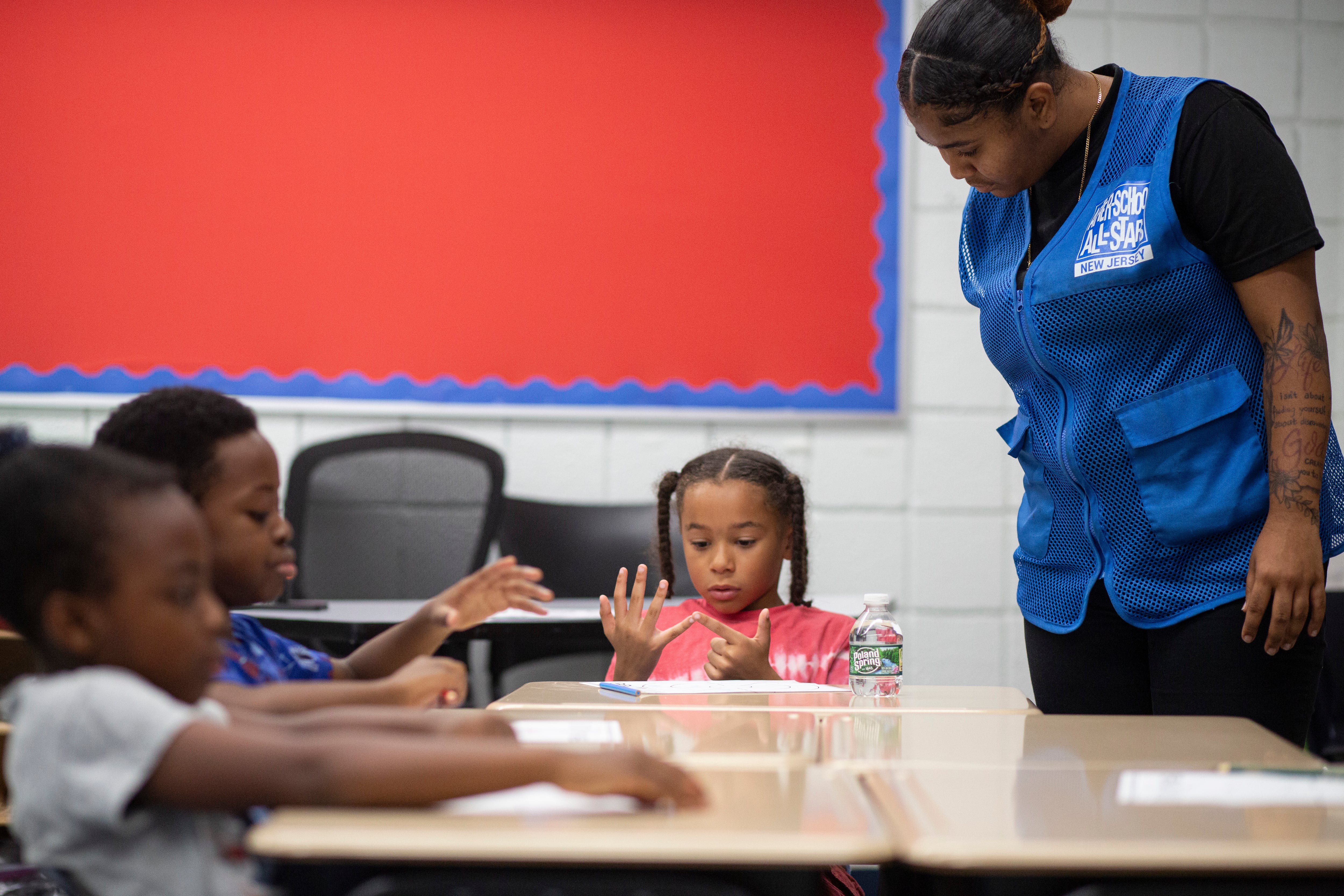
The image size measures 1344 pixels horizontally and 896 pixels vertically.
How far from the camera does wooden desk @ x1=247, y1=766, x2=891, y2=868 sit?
73 cm

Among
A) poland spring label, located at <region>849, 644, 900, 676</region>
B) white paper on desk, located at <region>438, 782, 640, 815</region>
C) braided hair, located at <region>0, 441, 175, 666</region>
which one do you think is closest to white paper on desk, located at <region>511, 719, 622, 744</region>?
white paper on desk, located at <region>438, 782, 640, 815</region>

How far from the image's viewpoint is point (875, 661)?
5.50 ft

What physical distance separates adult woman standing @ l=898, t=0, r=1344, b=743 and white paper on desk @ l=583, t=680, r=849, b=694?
34 cm

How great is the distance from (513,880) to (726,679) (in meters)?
1.08

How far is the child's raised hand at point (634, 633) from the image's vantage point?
5.91ft

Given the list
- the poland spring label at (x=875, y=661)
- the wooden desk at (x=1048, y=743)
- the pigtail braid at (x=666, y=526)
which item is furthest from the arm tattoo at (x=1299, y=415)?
the pigtail braid at (x=666, y=526)

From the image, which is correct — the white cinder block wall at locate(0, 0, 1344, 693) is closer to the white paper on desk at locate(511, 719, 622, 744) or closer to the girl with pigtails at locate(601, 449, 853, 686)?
the girl with pigtails at locate(601, 449, 853, 686)

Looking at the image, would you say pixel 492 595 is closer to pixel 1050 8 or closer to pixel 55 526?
pixel 55 526

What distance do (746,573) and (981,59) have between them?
1.05 meters

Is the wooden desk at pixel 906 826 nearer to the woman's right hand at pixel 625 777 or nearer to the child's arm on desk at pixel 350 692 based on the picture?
the woman's right hand at pixel 625 777

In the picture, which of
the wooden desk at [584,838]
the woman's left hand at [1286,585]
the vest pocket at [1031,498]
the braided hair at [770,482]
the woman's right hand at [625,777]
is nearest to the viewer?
the wooden desk at [584,838]

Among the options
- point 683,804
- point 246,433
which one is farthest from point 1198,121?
point 246,433

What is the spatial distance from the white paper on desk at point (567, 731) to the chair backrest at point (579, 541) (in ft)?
5.41

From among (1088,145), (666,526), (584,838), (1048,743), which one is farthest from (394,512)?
(584,838)
